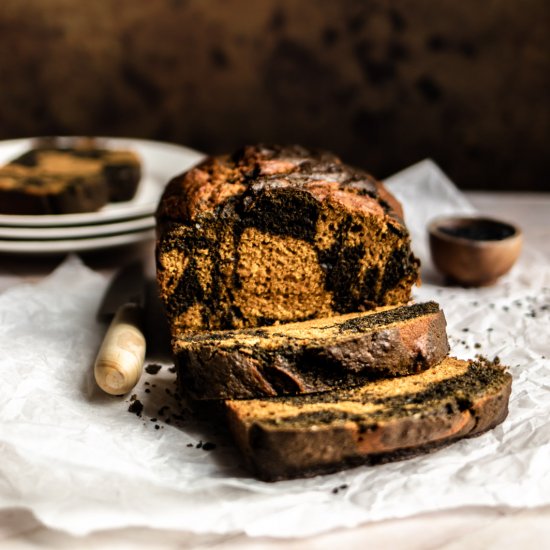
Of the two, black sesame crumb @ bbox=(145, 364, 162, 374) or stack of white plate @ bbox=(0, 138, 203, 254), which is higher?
stack of white plate @ bbox=(0, 138, 203, 254)

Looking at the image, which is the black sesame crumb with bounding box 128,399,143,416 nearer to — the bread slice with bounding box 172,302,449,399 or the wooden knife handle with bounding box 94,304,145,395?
the wooden knife handle with bounding box 94,304,145,395

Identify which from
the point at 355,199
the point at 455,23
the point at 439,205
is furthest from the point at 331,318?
the point at 455,23

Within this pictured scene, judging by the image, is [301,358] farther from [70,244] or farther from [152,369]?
[70,244]

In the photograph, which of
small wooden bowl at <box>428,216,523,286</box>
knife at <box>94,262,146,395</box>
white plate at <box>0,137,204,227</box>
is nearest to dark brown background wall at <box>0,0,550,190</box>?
white plate at <box>0,137,204,227</box>

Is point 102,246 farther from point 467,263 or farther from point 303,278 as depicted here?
point 467,263

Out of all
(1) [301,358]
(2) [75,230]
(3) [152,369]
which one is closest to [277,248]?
(1) [301,358]

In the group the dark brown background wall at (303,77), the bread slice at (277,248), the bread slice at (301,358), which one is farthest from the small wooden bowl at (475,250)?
the dark brown background wall at (303,77)
